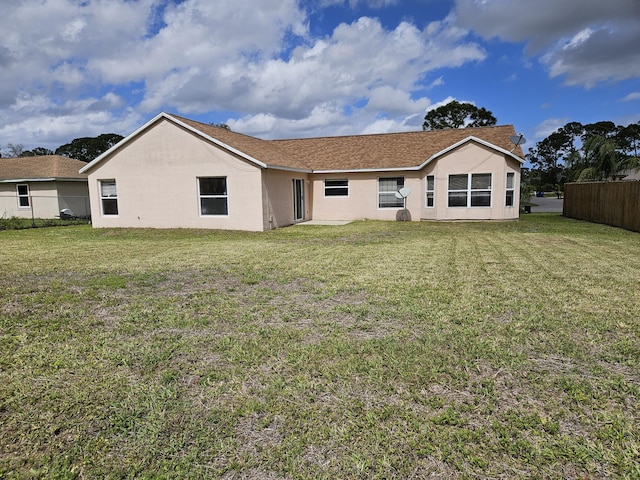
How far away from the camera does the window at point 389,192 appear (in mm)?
19656

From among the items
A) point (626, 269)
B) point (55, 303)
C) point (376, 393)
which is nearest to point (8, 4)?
point (55, 303)

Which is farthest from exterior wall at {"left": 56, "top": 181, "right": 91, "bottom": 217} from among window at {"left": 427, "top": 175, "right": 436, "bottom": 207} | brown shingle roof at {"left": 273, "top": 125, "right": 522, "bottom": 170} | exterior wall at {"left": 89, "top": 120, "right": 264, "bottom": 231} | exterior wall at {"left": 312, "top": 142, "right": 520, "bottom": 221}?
window at {"left": 427, "top": 175, "right": 436, "bottom": 207}

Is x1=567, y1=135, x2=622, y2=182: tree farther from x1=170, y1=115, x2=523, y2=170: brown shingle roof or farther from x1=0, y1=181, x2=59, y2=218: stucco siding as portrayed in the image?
x1=0, y1=181, x2=59, y2=218: stucco siding

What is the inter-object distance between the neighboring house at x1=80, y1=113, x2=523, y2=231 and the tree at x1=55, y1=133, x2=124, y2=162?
5347 cm

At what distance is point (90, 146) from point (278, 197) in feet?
199

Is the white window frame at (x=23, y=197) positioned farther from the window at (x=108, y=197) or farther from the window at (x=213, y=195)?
the window at (x=213, y=195)

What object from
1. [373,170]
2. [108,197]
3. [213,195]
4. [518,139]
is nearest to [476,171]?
[518,139]

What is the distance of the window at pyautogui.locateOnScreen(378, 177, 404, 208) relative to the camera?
64.5 ft

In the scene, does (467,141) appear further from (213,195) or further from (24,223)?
(24,223)

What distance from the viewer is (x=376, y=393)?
3.37 metres

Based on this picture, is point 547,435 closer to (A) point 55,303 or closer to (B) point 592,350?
(B) point 592,350

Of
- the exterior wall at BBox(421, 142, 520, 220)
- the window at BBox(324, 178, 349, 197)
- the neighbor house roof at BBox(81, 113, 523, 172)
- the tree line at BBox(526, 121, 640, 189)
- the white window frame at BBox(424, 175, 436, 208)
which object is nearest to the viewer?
the neighbor house roof at BBox(81, 113, 523, 172)

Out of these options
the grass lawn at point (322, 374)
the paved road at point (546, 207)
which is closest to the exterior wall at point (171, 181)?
the grass lawn at point (322, 374)

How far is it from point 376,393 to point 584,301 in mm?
4059
